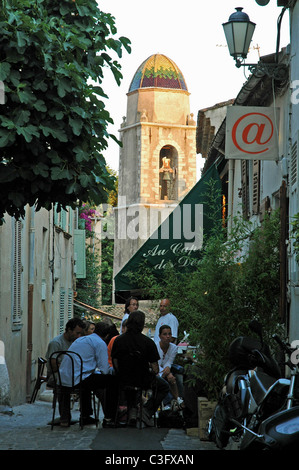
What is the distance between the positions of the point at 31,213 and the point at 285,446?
1382 centimetres

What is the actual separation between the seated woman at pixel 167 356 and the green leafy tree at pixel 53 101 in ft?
11.9

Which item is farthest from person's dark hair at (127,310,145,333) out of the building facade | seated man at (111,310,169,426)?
the building facade

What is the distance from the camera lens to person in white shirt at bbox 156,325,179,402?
11617 mm

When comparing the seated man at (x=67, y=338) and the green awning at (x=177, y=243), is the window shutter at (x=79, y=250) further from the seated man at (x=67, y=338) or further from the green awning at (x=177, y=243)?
the seated man at (x=67, y=338)

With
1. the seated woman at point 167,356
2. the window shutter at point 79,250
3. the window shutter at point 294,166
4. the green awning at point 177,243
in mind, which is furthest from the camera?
the window shutter at point 79,250

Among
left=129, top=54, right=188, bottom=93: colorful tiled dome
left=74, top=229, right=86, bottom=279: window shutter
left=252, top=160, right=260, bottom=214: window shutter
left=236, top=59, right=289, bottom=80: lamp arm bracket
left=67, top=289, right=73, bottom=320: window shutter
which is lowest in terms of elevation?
left=67, top=289, right=73, bottom=320: window shutter

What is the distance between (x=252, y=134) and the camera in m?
11.7

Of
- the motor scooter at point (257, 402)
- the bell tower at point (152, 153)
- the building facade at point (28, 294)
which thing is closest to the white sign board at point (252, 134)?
the building facade at point (28, 294)

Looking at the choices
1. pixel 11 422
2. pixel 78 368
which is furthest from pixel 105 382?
pixel 11 422

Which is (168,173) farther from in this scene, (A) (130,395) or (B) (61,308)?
(A) (130,395)

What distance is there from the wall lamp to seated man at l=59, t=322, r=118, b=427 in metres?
3.98

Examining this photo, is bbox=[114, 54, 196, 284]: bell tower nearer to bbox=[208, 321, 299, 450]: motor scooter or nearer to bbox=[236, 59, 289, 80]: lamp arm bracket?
bbox=[236, 59, 289, 80]: lamp arm bracket

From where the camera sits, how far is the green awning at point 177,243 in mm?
16062
